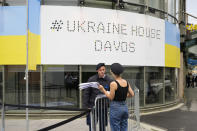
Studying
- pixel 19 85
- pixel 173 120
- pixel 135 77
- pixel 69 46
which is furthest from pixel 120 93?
pixel 135 77

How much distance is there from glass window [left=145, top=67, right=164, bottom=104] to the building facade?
17.0 inches

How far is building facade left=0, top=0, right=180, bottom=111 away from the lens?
8.16m

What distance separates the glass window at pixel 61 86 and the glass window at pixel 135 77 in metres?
2.20

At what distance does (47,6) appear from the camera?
8.32 metres

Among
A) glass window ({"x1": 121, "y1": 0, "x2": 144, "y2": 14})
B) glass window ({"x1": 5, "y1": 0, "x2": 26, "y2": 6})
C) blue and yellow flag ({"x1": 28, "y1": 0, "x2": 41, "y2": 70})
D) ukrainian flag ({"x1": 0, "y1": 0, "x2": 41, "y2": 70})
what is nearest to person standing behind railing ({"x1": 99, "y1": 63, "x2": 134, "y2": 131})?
blue and yellow flag ({"x1": 28, "y1": 0, "x2": 41, "y2": 70})

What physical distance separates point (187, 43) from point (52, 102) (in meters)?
11.2

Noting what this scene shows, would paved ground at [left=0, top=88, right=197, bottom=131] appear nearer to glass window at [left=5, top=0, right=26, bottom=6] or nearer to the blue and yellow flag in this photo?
the blue and yellow flag

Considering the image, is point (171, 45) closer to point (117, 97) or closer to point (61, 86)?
point (61, 86)

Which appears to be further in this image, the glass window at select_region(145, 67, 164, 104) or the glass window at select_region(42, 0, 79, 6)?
the glass window at select_region(145, 67, 164, 104)

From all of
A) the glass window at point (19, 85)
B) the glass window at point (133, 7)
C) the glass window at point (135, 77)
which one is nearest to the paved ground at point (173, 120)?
the glass window at point (135, 77)

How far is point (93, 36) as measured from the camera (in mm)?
8664

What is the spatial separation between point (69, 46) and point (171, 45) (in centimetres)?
561

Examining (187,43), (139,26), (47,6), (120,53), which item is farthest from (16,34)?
(187,43)

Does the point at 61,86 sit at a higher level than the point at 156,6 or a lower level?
lower
